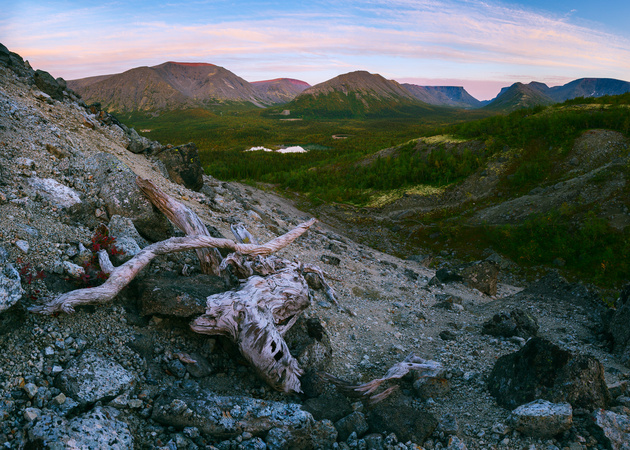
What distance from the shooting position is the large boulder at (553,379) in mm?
5352

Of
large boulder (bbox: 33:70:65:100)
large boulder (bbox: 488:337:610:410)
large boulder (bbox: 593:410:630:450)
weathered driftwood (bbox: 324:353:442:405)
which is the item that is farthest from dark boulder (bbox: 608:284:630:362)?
large boulder (bbox: 33:70:65:100)

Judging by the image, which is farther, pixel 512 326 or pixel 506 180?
pixel 506 180

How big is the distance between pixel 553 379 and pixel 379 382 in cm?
286

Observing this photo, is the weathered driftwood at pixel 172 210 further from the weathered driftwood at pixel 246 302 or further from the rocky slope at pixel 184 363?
the weathered driftwood at pixel 246 302

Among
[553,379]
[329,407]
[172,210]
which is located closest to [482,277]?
[553,379]

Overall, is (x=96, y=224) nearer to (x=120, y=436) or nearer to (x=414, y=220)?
(x=120, y=436)

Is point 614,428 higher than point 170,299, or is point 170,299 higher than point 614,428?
point 170,299

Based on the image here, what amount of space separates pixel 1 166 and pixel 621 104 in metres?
48.0

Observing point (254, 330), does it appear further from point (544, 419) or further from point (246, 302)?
point (544, 419)

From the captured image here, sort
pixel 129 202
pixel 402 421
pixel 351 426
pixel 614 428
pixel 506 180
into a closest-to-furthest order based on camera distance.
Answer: pixel 614 428 < pixel 351 426 < pixel 402 421 < pixel 129 202 < pixel 506 180

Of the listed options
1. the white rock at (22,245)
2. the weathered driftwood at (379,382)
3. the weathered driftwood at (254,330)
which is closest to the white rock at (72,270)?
the white rock at (22,245)

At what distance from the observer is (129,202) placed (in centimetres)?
845

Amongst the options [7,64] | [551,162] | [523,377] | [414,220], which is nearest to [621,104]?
[551,162]

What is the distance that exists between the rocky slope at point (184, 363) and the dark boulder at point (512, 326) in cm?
5
